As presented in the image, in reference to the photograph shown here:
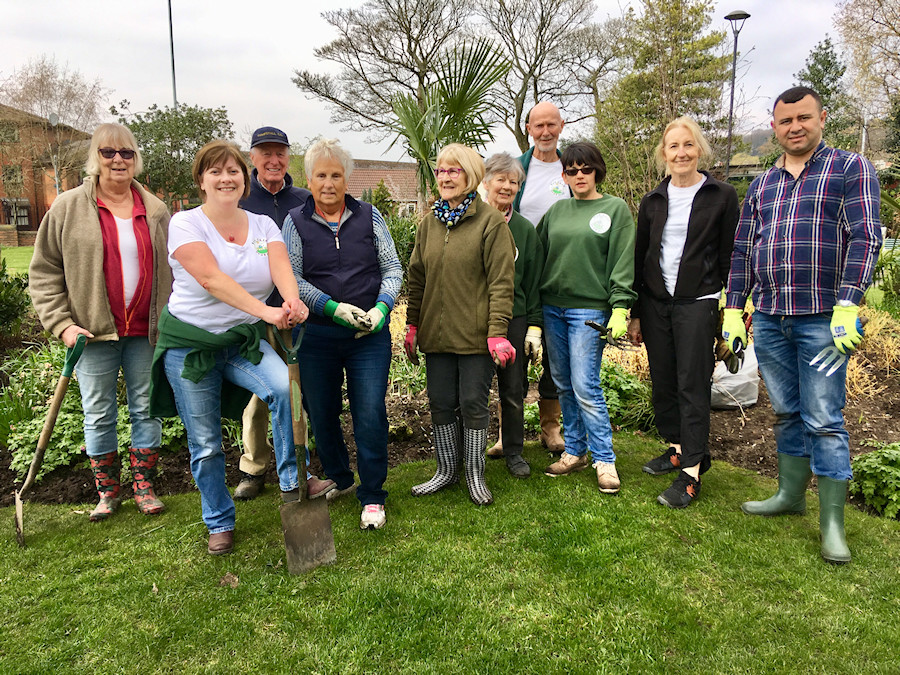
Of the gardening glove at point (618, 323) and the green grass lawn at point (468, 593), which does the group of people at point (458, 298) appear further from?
the green grass lawn at point (468, 593)

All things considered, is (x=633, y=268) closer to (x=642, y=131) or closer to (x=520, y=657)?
(x=520, y=657)

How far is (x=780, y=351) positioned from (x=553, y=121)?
1.86 metres

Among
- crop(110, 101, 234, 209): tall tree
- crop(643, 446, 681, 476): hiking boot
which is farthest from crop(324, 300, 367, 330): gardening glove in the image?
crop(110, 101, 234, 209): tall tree

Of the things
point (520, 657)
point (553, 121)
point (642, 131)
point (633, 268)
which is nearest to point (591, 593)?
point (520, 657)

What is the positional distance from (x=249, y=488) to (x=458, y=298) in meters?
1.73

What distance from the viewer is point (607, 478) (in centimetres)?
329

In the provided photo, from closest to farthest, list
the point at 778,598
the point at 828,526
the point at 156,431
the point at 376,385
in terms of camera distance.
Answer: the point at 778,598 < the point at 828,526 < the point at 376,385 < the point at 156,431

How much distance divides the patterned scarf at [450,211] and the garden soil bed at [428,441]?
182 centimetres

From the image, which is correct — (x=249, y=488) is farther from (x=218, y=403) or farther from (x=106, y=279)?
(x=106, y=279)

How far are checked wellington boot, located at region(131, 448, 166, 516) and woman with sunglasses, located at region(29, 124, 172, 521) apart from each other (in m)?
0.10

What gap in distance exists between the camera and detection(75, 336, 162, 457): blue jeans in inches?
117

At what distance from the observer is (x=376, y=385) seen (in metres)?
2.89

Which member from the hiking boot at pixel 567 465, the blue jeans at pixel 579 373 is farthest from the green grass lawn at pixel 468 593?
the blue jeans at pixel 579 373

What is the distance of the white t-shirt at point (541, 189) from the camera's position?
3561 mm
